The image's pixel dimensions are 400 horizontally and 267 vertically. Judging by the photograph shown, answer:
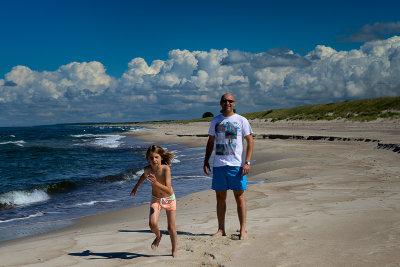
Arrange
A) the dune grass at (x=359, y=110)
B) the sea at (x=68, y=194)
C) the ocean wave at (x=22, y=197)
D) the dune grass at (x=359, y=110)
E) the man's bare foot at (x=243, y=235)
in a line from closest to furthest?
the man's bare foot at (x=243, y=235)
the sea at (x=68, y=194)
the ocean wave at (x=22, y=197)
the dune grass at (x=359, y=110)
the dune grass at (x=359, y=110)

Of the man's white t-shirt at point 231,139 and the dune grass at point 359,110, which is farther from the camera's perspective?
the dune grass at point 359,110

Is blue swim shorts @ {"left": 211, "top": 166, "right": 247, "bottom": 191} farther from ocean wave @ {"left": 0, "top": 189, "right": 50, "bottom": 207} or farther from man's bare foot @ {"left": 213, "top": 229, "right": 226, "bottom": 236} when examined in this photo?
ocean wave @ {"left": 0, "top": 189, "right": 50, "bottom": 207}

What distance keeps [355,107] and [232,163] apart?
58.0 metres

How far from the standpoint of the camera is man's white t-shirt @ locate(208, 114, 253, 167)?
5.05m

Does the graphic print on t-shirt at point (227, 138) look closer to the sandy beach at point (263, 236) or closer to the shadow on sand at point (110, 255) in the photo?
the sandy beach at point (263, 236)

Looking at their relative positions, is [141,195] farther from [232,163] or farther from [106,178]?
[232,163]

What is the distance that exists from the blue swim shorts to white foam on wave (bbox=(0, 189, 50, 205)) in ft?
28.1

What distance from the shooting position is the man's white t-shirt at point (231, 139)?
16.6ft

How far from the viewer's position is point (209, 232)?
5.53 metres

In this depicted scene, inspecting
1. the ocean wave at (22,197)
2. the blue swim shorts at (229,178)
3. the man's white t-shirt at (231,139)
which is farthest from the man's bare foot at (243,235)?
the ocean wave at (22,197)

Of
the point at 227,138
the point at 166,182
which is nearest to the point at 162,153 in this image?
the point at 166,182

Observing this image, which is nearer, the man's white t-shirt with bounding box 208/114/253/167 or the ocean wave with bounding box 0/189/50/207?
the man's white t-shirt with bounding box 208/114/253/167

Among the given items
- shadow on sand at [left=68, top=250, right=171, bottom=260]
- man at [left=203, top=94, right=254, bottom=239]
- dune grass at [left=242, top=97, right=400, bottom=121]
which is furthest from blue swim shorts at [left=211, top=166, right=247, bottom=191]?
dune grass at [left=242, top=97, right=400, bottom=121]

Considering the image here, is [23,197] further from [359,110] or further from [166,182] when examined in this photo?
[359,110]
